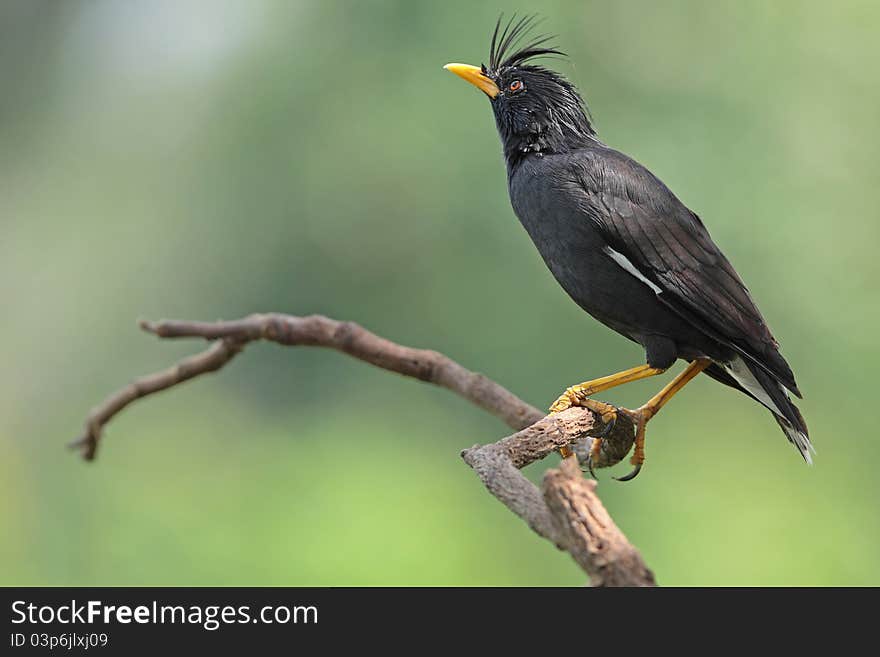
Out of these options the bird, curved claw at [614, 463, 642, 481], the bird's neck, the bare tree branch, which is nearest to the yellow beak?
the bird's neck

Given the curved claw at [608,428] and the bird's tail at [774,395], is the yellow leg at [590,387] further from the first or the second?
the bird's tail at [774,395]

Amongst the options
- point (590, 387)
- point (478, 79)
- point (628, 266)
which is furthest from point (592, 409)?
point (478, 79)

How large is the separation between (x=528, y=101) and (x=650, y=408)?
1219 mm

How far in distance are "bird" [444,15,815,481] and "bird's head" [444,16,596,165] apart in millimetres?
141

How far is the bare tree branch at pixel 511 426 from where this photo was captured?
1.92 meters

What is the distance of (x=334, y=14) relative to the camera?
9.79 meters

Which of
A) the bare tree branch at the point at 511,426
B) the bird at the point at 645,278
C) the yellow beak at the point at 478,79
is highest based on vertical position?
the yellow beak at the point at 478,79

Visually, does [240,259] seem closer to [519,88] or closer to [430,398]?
[430,398]

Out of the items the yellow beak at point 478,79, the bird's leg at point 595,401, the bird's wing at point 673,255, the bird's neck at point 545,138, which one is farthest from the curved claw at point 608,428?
the yellow beak at point 478,79

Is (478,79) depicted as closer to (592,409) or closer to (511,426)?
(511,426)

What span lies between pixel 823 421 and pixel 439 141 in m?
3.59

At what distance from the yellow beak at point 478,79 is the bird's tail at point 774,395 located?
140 centimetres

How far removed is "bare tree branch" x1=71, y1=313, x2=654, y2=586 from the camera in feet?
6.31

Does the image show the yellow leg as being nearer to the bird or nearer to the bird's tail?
the bird
